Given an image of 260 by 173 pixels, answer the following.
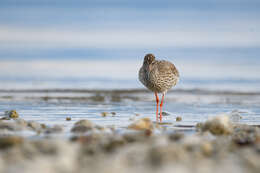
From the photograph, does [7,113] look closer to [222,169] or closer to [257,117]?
[257,117]

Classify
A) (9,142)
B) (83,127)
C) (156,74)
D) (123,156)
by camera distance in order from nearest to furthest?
1. (123,156)
2. (9,142)
3. (83,127)
4. (156,74)

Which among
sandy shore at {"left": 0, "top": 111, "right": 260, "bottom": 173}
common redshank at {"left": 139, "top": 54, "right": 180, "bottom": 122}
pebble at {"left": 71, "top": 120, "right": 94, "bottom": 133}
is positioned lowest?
sandy shore at {"left": 0, "top": 111, "right": 260, "bottom": 173}

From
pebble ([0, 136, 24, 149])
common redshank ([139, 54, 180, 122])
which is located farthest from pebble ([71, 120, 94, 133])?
common redshank ([139, 54, 180, 122])

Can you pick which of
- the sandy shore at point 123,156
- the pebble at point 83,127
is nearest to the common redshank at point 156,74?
the pebble at point 83,127

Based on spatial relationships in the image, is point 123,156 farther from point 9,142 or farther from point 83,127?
point 83,127

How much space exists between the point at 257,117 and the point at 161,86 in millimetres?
2487

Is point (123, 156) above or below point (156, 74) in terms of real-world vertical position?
below

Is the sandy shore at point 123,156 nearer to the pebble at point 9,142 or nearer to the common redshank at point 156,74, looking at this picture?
the pebble at point 9,142

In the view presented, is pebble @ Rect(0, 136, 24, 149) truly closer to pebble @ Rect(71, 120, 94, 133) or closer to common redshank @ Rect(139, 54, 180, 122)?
pebble @ Rect(71, 120, 94, 133)

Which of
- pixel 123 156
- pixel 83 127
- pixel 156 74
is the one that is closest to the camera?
pixel 123 156

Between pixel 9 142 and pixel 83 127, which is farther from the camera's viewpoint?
pixel 83 127

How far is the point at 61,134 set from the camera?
665cm

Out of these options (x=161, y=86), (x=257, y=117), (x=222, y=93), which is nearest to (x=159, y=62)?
(x=161, y=86)

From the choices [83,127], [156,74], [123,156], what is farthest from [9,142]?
[156,74]
